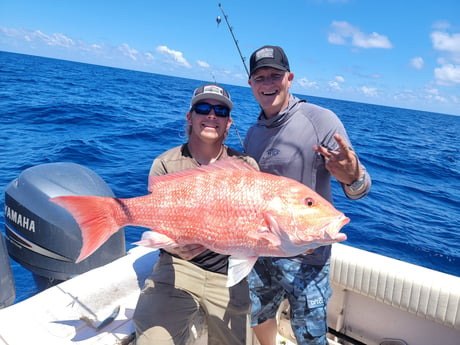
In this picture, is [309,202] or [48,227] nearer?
[309,202]

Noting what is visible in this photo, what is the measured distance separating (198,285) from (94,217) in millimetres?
1076

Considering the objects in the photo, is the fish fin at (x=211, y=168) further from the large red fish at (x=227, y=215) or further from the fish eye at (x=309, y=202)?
the fish eye at (x=309, y=202)

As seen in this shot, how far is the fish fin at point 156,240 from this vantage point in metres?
2.07

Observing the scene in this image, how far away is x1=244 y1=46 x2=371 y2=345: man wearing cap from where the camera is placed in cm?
240

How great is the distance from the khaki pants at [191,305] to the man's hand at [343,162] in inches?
53.8

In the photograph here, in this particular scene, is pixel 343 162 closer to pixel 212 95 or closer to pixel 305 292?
pixel 305 292

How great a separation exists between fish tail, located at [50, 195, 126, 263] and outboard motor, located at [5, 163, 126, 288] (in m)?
1.23

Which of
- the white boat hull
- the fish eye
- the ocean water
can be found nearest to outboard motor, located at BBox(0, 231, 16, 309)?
the white boat hull

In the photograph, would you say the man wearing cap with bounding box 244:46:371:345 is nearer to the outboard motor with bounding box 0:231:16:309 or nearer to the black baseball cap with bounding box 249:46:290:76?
the black baseball cap with bounding box 249:46:290:76

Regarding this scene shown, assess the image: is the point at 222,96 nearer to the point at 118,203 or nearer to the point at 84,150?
the point at 118,203

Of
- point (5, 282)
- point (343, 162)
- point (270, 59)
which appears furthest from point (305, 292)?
point (5, 282)

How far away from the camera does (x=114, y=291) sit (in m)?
2.97

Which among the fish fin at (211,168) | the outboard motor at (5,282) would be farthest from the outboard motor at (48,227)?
the fish fin at (211,168)

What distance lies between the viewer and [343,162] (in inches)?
79.7
